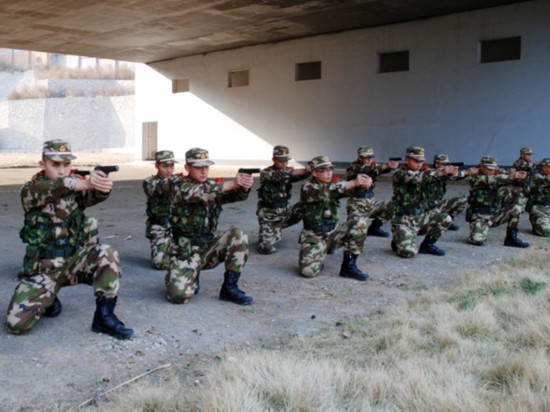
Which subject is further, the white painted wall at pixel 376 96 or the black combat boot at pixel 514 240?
the white painted wall at pixel 376 96

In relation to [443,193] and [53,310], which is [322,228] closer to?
[53,310]

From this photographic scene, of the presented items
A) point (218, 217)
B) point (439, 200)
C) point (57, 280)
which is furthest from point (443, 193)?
point (57, 280)

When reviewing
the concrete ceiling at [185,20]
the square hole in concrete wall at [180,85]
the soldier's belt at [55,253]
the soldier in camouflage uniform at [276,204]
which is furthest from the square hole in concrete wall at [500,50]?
the soldier's belt at [55,253]

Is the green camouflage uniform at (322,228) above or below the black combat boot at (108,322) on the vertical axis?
above

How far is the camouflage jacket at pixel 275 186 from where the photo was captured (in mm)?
8281

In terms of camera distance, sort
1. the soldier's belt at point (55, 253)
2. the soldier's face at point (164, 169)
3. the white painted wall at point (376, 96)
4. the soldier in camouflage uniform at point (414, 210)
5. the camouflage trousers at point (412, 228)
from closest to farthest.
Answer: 1. the soldier's belt at point (55, 253)
2. the soldier's face at point (164, 169)
3. the camouflage trousers at point (412, 228)
4. the soldier in camouflage uniform at point (414, 210)
5. the white painted wall at point (376, 96)

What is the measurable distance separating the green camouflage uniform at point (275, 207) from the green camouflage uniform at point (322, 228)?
125 centimetres

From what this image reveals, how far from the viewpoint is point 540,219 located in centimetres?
980

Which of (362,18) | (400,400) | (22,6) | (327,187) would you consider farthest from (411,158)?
(22,6)

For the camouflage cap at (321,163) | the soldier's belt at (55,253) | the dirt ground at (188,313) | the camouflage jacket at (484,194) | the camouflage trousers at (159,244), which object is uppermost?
the camouflage cap at (321,163)

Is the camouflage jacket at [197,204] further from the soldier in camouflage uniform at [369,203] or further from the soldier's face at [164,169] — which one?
the soldier in camouflage uniform at [369,203]

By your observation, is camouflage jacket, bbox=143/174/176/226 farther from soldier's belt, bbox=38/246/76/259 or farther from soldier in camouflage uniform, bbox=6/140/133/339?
soldier's belt, bbox=38/246/76/259

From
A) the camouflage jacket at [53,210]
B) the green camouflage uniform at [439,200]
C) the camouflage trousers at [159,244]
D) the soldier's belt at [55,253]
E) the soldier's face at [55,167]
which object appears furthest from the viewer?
the green camouflage uniform at [439,200]

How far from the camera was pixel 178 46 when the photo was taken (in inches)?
961
